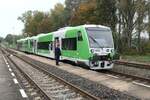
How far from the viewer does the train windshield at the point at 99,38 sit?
24.2 meters

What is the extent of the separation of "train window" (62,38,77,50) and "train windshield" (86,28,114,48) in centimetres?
225

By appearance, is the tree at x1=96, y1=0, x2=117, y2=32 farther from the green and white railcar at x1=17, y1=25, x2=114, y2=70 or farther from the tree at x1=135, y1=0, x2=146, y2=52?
the green and white railcar at x1=17, y1=25, x2=114, y2=70

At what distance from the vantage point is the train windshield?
24250 mm

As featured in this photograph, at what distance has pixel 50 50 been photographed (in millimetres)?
39625

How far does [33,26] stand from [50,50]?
3930 inches

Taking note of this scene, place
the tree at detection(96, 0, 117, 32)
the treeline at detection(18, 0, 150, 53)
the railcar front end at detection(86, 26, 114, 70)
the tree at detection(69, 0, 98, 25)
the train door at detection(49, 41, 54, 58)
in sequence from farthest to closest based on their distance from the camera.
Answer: the tree at detection(69, 0, 98, 25) → the tree at detection(96, 0, 117, 32) → the treeline at detection(18, 0, 150, 53) → the train door at detection(49, 41, 54, 58) → the railcar front end at detection(86, 26, 114, 70)

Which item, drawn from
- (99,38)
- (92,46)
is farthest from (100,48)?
(99,38)

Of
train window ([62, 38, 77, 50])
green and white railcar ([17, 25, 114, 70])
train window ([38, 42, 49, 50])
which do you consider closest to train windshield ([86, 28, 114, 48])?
green and white railcar ([17, 25, 114, 70])

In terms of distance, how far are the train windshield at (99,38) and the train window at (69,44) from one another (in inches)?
88.8

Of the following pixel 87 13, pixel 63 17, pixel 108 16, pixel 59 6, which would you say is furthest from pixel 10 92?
pixel 59 6

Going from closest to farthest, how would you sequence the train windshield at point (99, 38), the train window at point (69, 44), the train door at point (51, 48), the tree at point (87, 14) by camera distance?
the train windshield at point (99, 38) < the train window at point (69, 44) < the train door at point (51, 48) < the tree at point (87, 14)

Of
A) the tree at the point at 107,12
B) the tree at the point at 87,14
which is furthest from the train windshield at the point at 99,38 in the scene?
the tree at the point at 87,14

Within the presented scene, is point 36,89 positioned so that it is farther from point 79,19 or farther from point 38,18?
point 38,18

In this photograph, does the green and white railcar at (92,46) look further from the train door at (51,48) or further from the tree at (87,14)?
the tree at (87,14)
